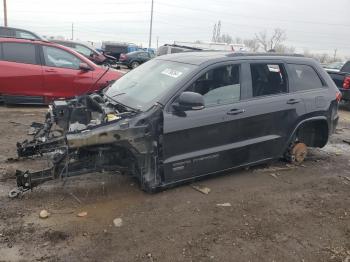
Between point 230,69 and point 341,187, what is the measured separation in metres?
2.26

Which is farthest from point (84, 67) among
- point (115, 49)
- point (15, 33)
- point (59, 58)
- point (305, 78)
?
point (115, 49)

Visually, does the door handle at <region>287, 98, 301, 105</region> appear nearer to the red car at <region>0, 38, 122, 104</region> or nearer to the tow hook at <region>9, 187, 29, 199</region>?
the tow hook at <region>9, 187, 29, 199</region>

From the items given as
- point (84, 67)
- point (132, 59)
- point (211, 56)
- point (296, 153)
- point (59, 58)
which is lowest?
point (132, 59)

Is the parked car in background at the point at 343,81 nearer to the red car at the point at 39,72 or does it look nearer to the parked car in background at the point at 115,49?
the red car at the point at 39,72

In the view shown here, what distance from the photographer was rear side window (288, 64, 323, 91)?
5996mm

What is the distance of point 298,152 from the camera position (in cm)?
626

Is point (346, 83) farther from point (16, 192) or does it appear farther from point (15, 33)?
point (15, 33)

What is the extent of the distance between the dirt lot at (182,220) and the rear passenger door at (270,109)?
0.50 m

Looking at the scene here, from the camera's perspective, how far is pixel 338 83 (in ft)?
41.4

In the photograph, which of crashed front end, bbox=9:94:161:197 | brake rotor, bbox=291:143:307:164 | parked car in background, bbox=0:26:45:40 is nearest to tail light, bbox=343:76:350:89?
brake rotor, bbox=291:143:307:164

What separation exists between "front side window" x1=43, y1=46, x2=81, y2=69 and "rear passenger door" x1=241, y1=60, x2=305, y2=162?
5.64m

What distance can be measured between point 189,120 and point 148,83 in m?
0.87

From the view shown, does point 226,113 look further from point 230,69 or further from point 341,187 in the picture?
point 341,187

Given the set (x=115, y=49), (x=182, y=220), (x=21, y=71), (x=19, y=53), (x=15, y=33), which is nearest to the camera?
(x=182, y=220)
